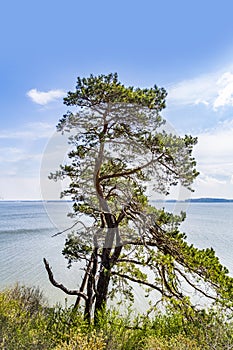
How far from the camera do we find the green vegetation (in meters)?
3.43

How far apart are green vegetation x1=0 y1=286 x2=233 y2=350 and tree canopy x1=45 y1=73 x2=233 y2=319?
12.3 inches

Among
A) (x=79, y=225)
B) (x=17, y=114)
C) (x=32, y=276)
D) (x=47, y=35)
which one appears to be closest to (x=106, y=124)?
(x=79, y=225)

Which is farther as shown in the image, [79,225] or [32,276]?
[32,276]

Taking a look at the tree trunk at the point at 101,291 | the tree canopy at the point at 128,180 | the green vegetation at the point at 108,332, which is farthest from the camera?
the tree trunk at the point at 101,291

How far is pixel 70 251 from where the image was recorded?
16.7 ft

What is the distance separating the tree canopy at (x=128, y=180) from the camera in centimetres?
424

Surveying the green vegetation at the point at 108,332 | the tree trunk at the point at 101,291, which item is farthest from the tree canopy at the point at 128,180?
the green vegetation at the point at 108,332

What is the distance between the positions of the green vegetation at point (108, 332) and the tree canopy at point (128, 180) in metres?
0.31

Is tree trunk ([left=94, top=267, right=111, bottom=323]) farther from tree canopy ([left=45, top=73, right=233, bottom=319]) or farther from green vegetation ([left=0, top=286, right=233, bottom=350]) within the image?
green vegetation ([left=0, top=286, right=233, bottom=350])

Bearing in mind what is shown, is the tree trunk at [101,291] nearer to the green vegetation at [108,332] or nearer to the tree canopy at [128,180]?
the tree canopy at [128,180]

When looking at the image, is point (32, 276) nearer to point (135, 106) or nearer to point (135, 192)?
point (135, 192)

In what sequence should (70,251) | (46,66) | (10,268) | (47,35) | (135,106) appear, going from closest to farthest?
(135,106) → (70,251) → (47,35) → (46,66) → (10,268)

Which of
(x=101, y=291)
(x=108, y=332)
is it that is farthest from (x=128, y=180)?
(x=108, y=332)

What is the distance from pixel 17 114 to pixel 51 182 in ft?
Answer: 15.4
